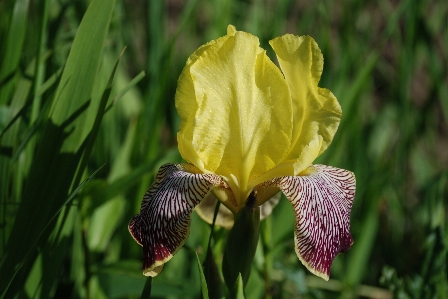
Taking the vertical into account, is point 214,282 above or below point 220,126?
below

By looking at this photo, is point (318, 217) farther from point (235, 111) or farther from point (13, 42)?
point (13, 42)

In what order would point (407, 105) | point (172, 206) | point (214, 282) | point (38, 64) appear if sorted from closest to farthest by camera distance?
point (172, 206) → point (214, 282) → point (38, 64) → point (407, 105)

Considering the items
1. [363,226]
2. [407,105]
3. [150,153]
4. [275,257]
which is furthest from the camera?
[407,105]

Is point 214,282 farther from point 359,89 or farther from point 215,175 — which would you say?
point 359,89

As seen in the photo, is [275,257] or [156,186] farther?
[275,257]

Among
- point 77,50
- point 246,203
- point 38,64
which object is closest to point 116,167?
point 38,64

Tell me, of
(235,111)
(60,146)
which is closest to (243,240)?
(235,111)

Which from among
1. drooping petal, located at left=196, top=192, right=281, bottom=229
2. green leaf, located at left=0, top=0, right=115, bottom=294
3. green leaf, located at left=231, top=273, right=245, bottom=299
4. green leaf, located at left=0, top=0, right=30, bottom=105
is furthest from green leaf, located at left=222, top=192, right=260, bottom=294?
green leaf, located at left=0, top=0, right=30, bottom=105

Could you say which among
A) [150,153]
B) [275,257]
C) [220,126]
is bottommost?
[275,257]
